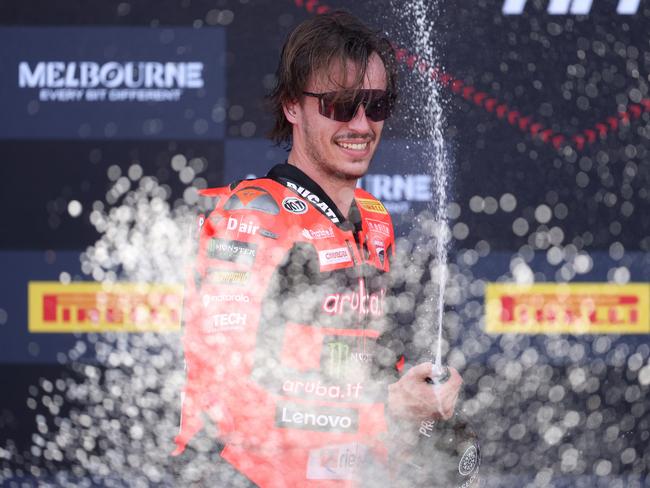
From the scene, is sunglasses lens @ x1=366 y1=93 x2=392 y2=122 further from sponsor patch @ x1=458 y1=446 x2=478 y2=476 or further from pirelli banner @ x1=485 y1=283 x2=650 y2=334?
pirelli banner @ x1=485 y1=283 x2=650 y2=334

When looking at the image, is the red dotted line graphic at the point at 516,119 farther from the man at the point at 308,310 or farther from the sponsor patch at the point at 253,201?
the sponsor patch at the point at 253,201

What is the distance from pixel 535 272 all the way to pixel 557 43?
67 centimetres

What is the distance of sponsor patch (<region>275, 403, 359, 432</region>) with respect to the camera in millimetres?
1146

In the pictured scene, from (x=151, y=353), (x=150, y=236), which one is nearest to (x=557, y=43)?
(x=150, y=236)

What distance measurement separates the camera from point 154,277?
7.32 feet

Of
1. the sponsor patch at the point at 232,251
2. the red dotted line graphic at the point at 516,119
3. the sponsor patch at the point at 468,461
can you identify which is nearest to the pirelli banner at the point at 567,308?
the red dotted line graphic at the point at 516,119

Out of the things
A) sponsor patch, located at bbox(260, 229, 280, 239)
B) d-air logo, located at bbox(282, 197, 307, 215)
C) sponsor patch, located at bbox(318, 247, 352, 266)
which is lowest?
sponsor patch, located at bbox(318, 247, 352, 266)

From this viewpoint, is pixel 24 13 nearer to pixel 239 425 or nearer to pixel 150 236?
pixel 150 236

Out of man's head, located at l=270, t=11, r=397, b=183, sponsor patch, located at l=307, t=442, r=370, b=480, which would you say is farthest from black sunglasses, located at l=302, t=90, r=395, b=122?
sponsor patch, located at l=307, t=442, r=370, b=480

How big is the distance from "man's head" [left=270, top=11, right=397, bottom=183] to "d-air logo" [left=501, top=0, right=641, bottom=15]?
1136 mm

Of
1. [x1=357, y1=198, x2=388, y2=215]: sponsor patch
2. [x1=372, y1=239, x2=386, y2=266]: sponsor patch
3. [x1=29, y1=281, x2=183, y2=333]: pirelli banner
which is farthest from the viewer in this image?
[x1=29, y1=281, x2=183, y2=333]: pirelli banner

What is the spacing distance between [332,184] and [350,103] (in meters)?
0.13

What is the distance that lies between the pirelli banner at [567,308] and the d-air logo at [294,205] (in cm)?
119

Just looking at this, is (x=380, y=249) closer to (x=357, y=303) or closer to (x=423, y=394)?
(x=357, y=303)
